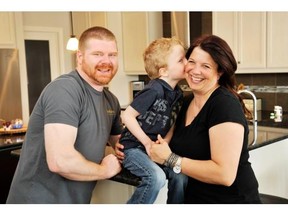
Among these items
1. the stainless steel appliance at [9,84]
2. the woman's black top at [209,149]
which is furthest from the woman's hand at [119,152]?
the stainless steel appliance at [9,84]

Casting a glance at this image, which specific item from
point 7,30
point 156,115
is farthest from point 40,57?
point 156,115

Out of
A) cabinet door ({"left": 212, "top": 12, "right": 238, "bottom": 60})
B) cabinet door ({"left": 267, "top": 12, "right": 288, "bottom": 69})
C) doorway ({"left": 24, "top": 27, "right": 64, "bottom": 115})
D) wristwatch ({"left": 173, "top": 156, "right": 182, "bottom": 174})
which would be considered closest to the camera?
wristwatch ({"left": 173, "top": 156, "right": 182, "bottom": 174})

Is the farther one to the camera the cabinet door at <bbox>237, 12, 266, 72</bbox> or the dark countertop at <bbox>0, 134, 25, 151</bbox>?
the cabinet door at <bbox>237, 12, 266, 72</bbox>

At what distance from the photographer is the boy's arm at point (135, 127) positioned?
1528 mm

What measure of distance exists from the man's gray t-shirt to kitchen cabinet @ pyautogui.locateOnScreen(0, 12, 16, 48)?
3525 mm

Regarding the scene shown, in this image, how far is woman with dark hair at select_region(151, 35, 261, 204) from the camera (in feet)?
4.15

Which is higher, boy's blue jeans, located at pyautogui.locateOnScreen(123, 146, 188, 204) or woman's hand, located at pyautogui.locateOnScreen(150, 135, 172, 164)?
woman's hand, located at pyautogui.locateOnScreen(150, 135, 172, 164)

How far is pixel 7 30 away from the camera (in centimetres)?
462

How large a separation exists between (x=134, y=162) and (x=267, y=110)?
3.11m

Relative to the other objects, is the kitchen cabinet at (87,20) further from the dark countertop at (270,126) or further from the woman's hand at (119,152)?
the woman's hand at (119,152)

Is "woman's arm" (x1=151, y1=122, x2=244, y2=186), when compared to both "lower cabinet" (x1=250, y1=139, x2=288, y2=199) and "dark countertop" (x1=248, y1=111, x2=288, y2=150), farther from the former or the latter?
"lower cabinet" (x1=250, y1=139, x2=288, y2=199)

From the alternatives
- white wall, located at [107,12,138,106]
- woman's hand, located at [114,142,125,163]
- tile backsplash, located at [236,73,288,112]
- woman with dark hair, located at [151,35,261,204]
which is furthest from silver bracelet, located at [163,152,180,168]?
white wall, located at [107,12,138,106]
